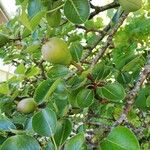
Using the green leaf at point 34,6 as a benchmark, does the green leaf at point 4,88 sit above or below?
below

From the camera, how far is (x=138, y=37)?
4.94 ft

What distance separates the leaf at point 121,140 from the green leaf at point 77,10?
1.09 ft

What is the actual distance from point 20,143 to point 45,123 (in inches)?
2.6

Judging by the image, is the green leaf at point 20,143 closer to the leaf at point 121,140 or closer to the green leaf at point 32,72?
the leaf at point 121,140

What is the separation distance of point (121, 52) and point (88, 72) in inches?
22.5

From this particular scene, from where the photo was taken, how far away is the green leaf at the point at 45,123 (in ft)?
2.49

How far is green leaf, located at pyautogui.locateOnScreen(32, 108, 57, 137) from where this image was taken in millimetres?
760

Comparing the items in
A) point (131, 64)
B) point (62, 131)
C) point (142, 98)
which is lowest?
point (142, 98)

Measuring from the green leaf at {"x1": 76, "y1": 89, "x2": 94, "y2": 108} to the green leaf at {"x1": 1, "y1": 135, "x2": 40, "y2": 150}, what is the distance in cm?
20

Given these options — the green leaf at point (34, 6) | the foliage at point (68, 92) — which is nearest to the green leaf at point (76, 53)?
the foliage at point (68, 92)

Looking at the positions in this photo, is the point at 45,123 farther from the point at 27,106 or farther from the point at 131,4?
the point at 131,4

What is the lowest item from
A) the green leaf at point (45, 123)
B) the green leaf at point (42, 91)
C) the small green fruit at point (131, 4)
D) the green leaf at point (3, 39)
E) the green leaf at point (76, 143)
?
the green leaf at point (76, 143)

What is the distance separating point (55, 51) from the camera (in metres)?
0.79

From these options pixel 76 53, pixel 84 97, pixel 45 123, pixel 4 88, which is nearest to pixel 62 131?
pixel 45 123
